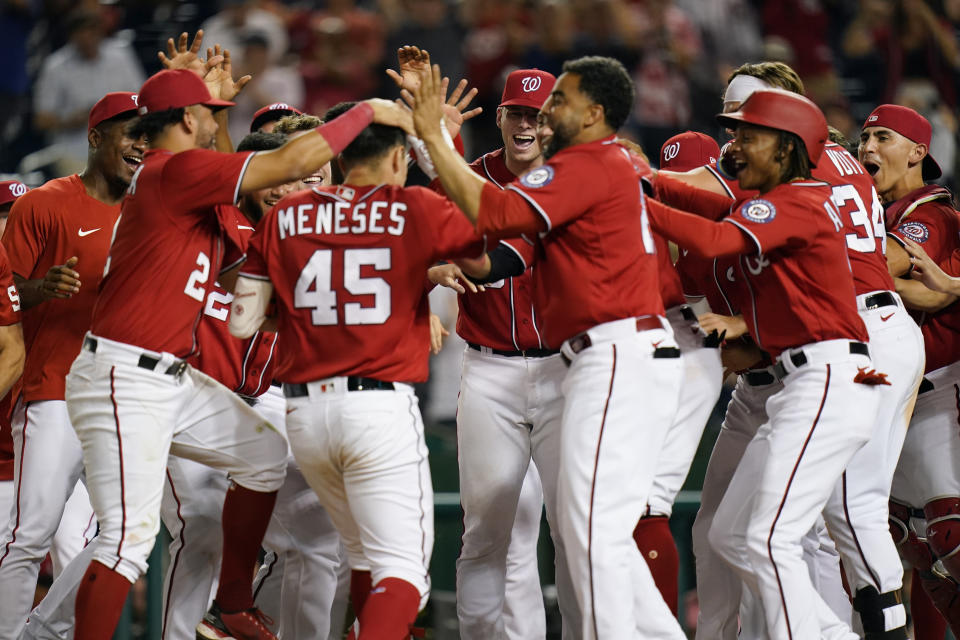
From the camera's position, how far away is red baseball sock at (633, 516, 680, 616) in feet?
15.0

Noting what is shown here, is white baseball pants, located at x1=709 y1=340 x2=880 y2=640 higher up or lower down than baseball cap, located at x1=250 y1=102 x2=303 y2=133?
lower down

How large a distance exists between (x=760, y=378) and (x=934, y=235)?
1.15m

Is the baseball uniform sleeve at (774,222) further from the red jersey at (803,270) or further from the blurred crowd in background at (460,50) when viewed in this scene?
the blurred crowd in background at (460,50)

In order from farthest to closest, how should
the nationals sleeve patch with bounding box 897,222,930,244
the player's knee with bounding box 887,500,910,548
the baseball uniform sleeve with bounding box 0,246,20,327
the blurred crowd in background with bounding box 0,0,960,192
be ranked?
the blurred crowd in background with bounding box 0,0,960,192 → the player's knee with bounding box 887,500,910,548 → the nationals sleeve patch with bounding box 897,222,930,244 → the baseball uniform sleeve with bounding box 0,246,20,327

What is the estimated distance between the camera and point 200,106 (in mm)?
4387

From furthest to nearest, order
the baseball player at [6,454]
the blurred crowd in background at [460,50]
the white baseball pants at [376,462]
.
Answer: the blurred crowd in background at [460,50]
the baseball player at [6,454]
the white baseball pants at [376,462]

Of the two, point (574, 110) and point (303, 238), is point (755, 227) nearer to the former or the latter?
point (574, 110)

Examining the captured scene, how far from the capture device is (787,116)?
442 centimetres

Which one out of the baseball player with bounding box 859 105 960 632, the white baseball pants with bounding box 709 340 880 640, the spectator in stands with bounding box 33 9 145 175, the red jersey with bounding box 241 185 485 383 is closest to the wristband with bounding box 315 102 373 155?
the red jersey with bounding box 241 185 485 383

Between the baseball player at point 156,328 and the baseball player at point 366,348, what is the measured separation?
0.23m

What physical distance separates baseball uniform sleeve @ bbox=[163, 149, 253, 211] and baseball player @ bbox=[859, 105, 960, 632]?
2.81 m

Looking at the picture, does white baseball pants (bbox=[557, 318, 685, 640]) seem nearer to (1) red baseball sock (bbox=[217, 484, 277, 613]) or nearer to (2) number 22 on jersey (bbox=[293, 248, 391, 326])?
(2) number 22 on jersey (bbox=[293, 248, 391, 326])

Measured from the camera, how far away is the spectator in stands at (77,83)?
8664 millimetres

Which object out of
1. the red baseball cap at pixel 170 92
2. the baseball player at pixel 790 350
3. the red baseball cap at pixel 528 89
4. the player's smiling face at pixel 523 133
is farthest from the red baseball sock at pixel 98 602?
the red baseball cap at pixel 528 89
